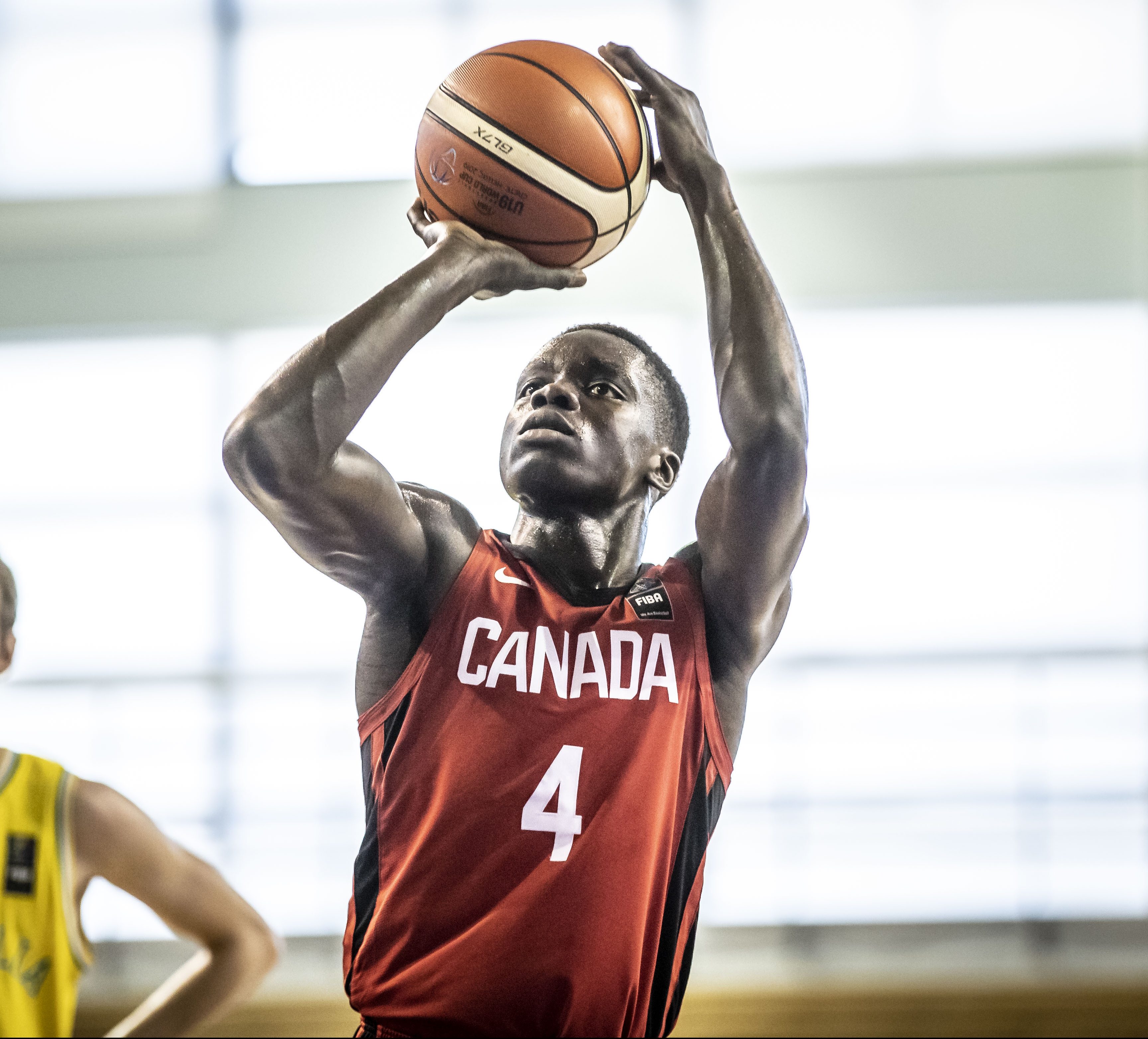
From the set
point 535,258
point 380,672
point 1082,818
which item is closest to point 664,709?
point 380,672

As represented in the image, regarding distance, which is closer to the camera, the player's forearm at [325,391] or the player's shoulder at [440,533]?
the player's forearm at [325,391]

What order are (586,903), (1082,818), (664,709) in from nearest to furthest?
(586,903)
(664,709)
(1082,818)

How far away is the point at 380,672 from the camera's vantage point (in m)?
1.52

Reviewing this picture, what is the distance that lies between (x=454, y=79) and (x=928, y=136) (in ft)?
12.6

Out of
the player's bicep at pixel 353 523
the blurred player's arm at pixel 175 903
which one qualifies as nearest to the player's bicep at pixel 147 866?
the blurred player's arm at pixel 175 903

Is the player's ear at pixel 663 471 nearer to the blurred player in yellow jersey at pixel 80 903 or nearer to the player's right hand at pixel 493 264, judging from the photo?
the player's right hand at pixel 493 264

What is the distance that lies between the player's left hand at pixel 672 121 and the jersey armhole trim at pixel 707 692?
0.63 m

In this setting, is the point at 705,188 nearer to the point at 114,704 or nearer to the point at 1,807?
the point at 1,807

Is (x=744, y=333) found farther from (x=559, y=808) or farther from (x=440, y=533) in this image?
(x=559, y=808)

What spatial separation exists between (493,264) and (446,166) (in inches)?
6.9

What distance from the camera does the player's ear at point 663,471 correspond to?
5.86 feet

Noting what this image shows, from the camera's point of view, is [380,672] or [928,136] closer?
[380,672]

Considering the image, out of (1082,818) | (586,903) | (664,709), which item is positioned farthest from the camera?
(1082,818)

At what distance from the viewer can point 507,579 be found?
158 cm
